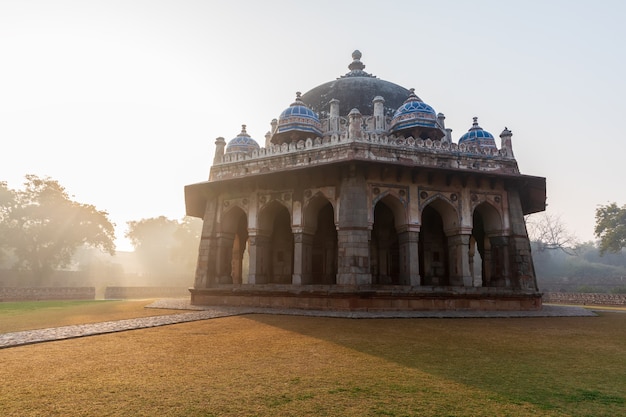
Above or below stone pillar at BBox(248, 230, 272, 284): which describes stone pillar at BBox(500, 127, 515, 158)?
above

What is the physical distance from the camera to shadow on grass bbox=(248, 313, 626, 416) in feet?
13.0

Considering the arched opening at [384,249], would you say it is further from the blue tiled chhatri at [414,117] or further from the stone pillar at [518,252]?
the stone pillar at [518,252]

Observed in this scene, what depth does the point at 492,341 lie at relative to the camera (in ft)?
23.9

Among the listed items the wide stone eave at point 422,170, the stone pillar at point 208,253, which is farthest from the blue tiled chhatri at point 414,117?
the stone pillar at point 208,253

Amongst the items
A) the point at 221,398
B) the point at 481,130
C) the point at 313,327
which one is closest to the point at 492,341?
the point at 313,327

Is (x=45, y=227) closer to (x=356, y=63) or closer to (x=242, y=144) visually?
(x=242, y=144)

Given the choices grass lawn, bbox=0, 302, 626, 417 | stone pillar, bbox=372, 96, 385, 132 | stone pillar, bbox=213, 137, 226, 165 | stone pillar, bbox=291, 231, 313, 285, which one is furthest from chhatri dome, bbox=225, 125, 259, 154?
grass lawn, bbox=0, 302, 626, 417

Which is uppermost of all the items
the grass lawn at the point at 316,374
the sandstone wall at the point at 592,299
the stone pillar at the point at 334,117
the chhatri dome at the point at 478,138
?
the stone pillar at the point at 334,117

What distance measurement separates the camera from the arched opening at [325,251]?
59.2 feet

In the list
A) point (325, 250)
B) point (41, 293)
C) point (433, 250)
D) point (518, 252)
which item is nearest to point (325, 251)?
point (325, 250)

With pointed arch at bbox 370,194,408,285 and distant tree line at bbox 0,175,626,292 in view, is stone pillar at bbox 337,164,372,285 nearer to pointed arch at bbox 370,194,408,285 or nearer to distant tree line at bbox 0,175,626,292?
pointed arch at bbox 370,194,408,285

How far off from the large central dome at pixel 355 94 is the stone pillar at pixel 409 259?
8.52m

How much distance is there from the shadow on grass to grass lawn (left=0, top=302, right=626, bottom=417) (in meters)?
0.02

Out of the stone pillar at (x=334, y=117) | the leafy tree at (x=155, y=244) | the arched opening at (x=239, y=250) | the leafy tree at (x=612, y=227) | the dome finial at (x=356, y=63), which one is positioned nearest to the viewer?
the stone pillar at (x=334, y=117)
